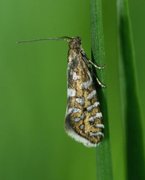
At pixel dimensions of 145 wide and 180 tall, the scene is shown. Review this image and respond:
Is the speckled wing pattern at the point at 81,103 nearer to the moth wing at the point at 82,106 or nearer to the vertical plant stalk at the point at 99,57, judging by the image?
the moth wing at the point at 82,106

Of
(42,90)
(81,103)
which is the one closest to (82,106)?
(81,103)

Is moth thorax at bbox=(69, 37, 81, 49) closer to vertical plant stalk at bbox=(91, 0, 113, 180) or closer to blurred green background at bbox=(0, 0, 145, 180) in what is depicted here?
blurred green background at bbox=(0, 0, 145, 180)

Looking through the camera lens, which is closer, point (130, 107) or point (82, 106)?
point (130, 107)

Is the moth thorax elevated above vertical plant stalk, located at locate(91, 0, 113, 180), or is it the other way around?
the moth thorax

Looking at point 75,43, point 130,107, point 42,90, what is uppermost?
point 75,43

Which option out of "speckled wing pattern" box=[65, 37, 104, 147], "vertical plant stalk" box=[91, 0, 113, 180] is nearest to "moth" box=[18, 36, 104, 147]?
"speckled wing pattern" box=[65, 37, 104, 147]

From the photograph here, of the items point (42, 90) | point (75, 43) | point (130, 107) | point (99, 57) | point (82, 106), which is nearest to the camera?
point (99, 57)

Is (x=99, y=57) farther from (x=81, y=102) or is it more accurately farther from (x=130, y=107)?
(x=81, y=102)
